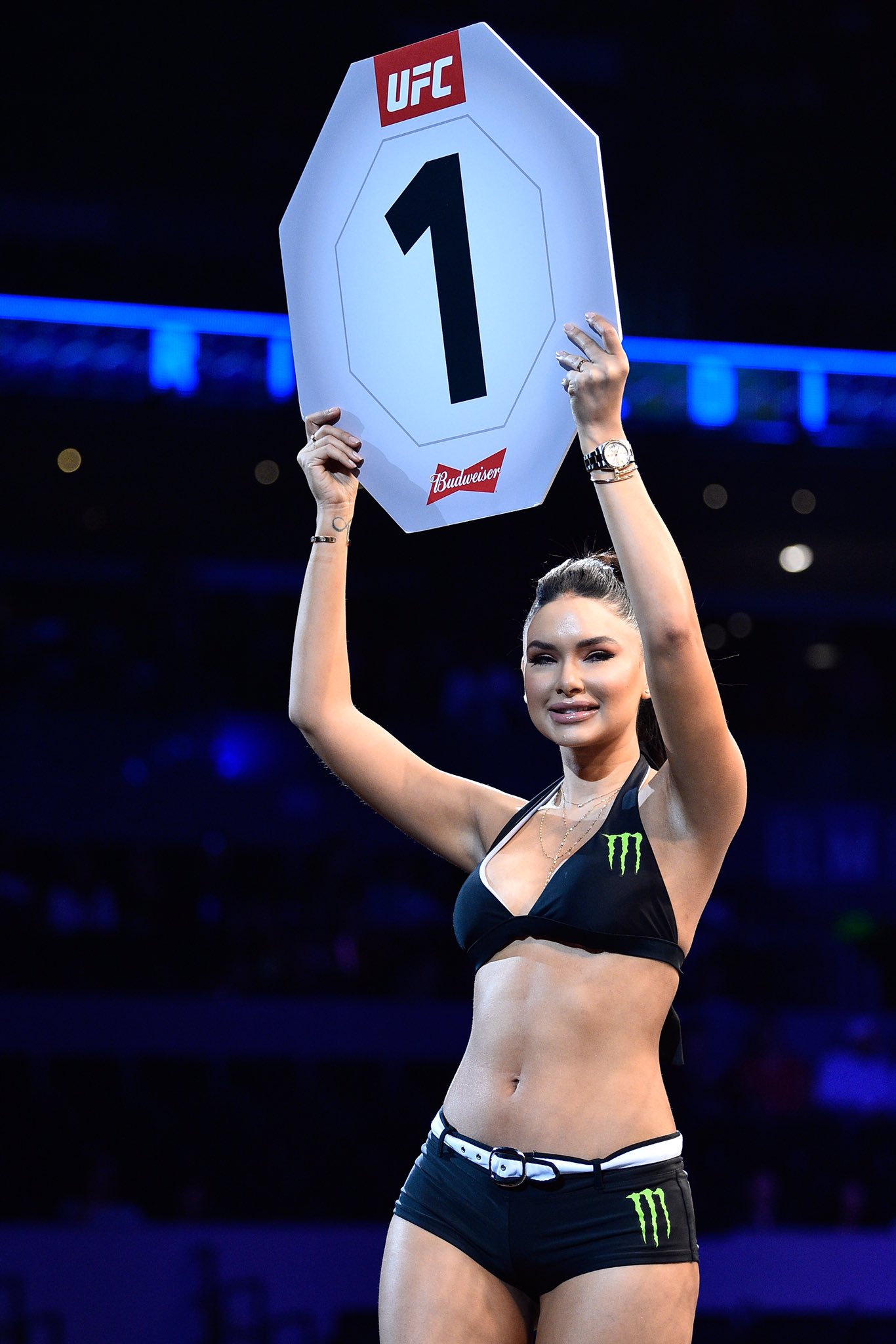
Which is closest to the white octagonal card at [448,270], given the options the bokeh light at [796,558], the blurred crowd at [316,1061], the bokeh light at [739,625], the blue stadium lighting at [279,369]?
the blurred crowd at [316,1061]

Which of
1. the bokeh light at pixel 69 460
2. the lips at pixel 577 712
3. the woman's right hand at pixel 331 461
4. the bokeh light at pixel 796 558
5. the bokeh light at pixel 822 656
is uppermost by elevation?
the bokeh light at pixel 69 460

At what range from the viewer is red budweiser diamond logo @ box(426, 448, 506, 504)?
192cm

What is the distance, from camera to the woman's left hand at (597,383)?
175 cm

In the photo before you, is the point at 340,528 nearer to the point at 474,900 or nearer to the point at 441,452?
the point at 441,452

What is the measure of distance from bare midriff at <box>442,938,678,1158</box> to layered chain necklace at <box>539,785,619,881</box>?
123mm

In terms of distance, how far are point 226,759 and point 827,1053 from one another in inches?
149

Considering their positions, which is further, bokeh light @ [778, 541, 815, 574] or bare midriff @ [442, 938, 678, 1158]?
bokeh light @ [778, 541, 815, 574]

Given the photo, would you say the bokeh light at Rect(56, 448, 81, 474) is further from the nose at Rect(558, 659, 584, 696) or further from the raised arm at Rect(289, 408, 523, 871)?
the nose at Rect(558, 659, 584, 696)

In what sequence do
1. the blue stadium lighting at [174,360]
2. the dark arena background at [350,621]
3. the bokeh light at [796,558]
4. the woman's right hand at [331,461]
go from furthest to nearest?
1. the bokeh light at [796,558]
2. the blue stadium lighting at [174,360]
3. the dark arena background at [350,621]
4. the woman's right hand at [331,461]

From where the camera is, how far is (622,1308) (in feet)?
5.45

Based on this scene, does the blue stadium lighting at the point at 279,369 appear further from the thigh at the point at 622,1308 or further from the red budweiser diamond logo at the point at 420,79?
the thigh at the point at 622,1308

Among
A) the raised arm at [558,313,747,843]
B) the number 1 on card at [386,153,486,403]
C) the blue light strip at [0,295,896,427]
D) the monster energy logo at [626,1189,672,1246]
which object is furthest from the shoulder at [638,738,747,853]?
the blue light strip at [0,295,896,427]

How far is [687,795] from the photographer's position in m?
1.79

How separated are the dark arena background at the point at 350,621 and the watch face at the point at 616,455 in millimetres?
5406
